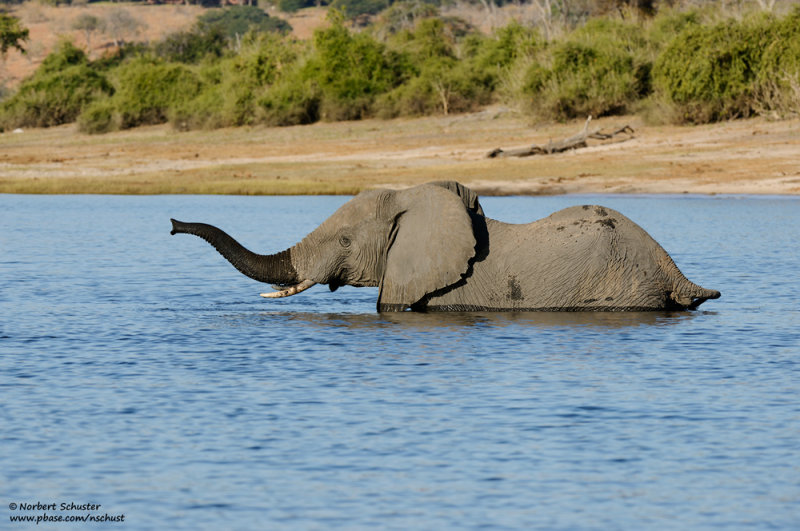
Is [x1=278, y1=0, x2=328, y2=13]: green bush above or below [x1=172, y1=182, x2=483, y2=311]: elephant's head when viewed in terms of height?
above

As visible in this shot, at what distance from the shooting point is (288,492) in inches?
240

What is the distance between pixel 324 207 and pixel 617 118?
36.2 ft

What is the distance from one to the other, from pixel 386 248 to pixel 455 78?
99.5 ft

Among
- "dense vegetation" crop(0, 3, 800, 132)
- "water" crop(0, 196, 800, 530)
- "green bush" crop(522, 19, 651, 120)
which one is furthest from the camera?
"green bush" crop(522, 19, 651, 120)

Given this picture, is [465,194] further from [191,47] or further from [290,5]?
[290,5]

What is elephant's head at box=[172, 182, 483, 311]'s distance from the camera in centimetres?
1061

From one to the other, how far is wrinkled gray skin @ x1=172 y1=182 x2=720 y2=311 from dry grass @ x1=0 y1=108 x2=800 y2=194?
49.7 feet

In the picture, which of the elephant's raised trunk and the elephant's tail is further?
the elephant's tail

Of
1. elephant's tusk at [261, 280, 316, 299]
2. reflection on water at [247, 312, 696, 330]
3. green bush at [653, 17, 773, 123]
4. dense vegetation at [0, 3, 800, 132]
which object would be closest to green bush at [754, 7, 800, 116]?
dense vegetation at [0, 3, 800, 132]

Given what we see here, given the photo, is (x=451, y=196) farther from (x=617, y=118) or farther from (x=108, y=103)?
(x=108, y=103)

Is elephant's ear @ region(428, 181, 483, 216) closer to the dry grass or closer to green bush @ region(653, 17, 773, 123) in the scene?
the dry grass

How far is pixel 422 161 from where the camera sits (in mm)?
31578

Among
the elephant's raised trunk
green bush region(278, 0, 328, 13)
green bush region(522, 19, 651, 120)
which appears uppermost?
green bush region(278, 0, 328, 13)

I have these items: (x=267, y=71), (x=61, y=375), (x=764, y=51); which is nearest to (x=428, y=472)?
(x=61, y=375)
